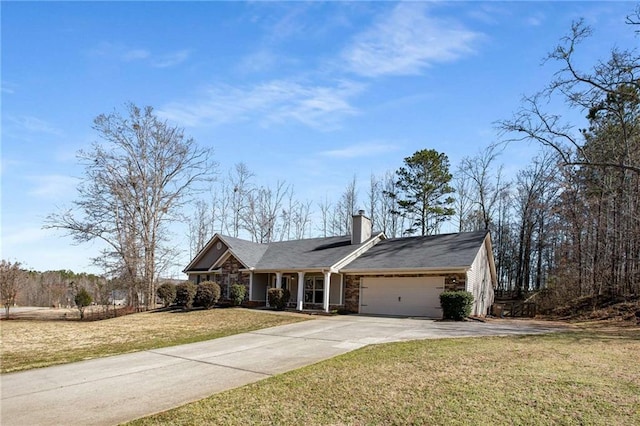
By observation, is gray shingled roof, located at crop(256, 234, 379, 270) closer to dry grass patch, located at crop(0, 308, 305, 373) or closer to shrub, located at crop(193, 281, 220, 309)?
shrub, located at crop(193, 281, 220, 309)

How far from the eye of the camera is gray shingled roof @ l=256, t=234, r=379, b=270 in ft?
72.5

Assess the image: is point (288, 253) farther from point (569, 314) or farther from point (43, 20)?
point (43, 20)

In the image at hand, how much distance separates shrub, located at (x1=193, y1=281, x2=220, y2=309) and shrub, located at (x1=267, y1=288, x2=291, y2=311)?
11.4 feet

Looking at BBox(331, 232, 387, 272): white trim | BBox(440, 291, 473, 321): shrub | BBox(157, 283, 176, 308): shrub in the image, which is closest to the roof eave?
BBox(331, 232, 387, 272): white trim

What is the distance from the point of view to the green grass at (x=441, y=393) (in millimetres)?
5156

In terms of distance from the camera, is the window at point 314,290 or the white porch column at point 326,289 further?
the window at point 314,290

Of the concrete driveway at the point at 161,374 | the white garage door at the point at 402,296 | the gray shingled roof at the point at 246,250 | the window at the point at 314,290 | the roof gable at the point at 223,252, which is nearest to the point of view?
the concrete driveway at the point at 161,374

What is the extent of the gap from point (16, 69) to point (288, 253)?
59.9 feet

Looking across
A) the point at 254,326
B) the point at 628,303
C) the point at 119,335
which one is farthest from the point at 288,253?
the point at 628,303

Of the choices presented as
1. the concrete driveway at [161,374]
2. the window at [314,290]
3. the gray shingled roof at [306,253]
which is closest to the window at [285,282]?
the gray shingled roof at [306,253]

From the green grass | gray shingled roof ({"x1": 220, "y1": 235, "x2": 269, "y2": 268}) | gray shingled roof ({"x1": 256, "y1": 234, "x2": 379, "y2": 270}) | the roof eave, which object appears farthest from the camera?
gray shingled roof ({"x1": 220, "y1": 235, "x2": 269, "y2": 268})

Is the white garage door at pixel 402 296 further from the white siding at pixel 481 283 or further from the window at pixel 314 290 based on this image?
the window at pixel 314 290

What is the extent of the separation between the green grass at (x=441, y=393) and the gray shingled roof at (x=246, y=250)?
1700cm

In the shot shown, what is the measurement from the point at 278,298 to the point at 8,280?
17097 mm
